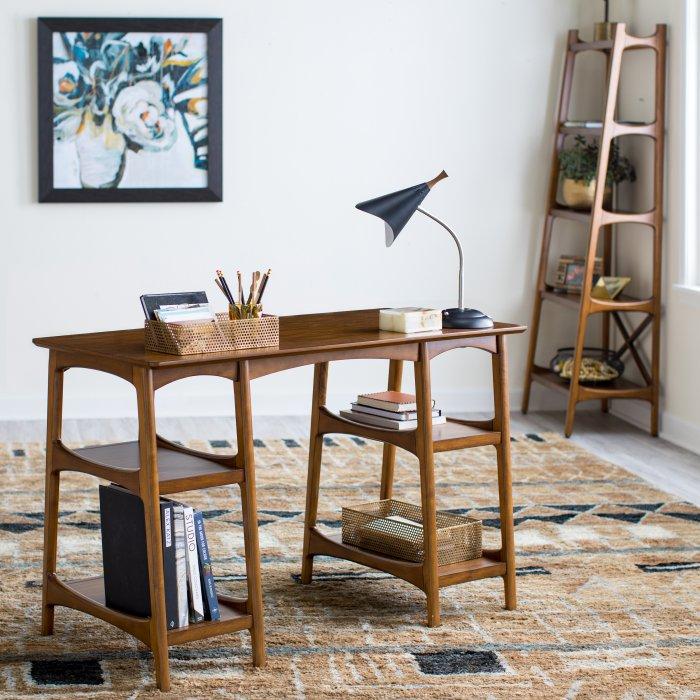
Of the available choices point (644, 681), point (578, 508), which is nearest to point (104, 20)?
point (578, 508)

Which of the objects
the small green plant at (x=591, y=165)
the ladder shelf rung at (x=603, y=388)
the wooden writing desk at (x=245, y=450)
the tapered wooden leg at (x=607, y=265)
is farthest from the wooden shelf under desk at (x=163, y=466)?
the tapered wooden leg at (x=607, y=265)

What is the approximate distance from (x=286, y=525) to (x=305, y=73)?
2.77 m

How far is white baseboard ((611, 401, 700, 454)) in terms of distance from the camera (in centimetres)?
539

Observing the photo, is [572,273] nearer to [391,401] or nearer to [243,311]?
[391,401]

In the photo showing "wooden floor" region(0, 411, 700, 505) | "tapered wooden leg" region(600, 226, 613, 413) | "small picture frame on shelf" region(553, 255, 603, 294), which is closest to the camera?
"wooden floor" region(0, 411, 700, 505)

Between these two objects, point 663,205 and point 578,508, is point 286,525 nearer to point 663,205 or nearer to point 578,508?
point 578,508

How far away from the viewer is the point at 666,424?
566cm

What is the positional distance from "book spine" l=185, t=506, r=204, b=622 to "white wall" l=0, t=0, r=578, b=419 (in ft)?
10.7

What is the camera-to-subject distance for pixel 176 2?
19.0 feet

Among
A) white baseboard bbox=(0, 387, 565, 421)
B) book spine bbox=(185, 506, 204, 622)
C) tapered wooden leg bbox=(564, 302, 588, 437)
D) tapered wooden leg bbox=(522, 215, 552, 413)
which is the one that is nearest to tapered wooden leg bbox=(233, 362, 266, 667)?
book spine bbox=(185, 506, 204, 622)

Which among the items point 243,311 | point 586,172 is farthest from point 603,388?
point 243,311

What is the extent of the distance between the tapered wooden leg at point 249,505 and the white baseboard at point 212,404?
10.6 ft

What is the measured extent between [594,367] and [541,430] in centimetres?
41

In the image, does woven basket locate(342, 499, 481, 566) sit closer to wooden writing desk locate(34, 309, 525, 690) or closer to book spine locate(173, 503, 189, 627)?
wooden writing desk locate(34, 309, 525, 690)
